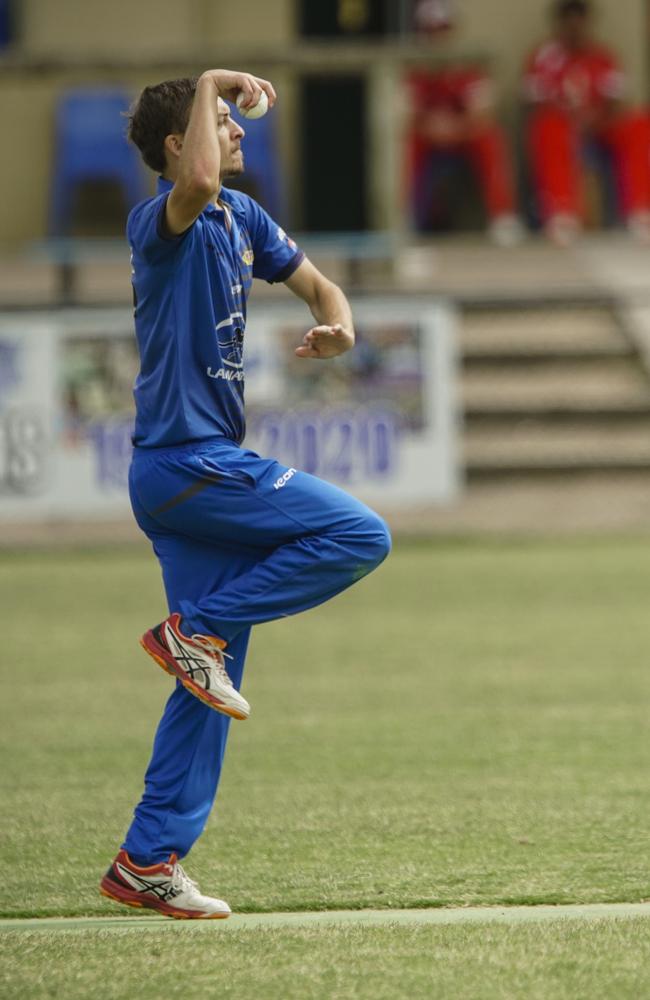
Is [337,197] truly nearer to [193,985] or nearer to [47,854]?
[47,854]

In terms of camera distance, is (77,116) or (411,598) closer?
(411,598)

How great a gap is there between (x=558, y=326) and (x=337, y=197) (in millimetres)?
4021

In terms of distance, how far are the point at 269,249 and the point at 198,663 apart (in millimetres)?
1035

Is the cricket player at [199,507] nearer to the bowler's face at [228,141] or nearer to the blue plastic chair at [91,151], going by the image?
the bowler's face at [228,141]

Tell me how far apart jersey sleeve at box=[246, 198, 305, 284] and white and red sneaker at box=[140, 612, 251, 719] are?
35.3 inches

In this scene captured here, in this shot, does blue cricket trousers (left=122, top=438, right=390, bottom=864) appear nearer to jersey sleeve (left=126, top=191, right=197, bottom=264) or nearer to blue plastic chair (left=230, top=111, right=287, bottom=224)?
jersey sleeve (left=126, top=191, right=197, bottom=264)

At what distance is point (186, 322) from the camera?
4.39 meters

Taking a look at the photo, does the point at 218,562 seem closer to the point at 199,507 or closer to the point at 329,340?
the point at 199,507

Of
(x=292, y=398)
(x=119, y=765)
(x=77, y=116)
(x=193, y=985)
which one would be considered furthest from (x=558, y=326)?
(x=193, y=985)

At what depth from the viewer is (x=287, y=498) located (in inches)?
175

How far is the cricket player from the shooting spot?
4.38 meters

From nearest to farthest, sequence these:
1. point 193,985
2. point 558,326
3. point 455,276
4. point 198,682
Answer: point 193,985
point 198,682
point 558,326
point 455,276

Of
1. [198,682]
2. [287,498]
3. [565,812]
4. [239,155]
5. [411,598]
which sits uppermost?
[239,155]

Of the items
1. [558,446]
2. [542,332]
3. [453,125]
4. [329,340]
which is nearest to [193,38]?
[453,125]
